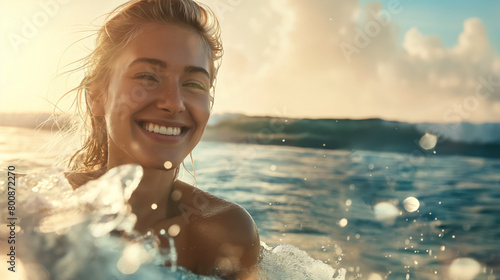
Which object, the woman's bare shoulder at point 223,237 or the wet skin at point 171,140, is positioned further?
the woman's bare shoulder at point 223,237

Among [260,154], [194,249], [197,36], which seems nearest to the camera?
[197,36]

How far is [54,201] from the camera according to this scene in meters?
2.02

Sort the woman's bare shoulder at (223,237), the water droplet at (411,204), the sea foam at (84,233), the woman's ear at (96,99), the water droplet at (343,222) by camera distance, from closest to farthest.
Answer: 1. the sea foam at (84,233)
2. the woman's ear at (96,99)
3. the woman's bare shoulder at (223,237)
4. the water droplet at (343,222)
5. the water droplet at (411,204)

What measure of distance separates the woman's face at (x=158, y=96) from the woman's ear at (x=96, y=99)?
0.05 metres

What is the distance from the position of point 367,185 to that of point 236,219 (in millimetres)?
4569

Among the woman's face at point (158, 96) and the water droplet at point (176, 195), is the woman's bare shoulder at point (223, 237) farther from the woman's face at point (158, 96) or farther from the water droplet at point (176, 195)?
the woman's face at point (158, 96)

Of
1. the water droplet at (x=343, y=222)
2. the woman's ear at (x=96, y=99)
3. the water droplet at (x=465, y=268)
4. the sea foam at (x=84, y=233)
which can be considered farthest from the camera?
the water droplet at (x=343, y=222)


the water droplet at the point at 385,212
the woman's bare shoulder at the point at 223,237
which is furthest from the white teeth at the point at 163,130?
the water droplet at the point at 385,212

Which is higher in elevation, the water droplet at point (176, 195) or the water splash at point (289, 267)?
the water droplet at point (176, 195)

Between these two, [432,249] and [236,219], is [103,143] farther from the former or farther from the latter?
[432,249]

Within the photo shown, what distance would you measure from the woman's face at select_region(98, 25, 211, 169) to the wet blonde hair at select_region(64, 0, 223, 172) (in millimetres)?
60

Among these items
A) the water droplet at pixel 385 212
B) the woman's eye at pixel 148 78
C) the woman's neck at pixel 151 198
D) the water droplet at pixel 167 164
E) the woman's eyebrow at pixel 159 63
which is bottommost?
the woman's neck at pixel 151 198

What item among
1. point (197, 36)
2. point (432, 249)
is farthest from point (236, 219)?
point (432, 249)

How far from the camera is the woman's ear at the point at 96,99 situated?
2.07 metres
